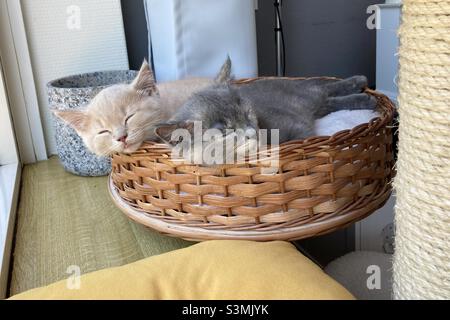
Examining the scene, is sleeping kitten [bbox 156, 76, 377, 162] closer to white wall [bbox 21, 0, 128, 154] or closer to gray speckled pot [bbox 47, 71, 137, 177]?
gray speckled pot [bbox 47, 71, 137, 177]

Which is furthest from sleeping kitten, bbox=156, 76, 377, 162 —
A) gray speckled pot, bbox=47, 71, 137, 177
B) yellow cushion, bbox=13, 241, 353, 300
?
gray speckled pot, bbox=47, 71, 137, 177

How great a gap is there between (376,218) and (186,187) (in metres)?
0.64

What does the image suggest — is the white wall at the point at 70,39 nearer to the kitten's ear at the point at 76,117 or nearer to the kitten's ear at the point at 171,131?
the kitten's ear at the point at 76,117

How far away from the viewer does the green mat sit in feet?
2.66

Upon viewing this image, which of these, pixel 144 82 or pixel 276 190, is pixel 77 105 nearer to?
pixel 144 82

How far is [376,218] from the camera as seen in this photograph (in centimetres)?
117

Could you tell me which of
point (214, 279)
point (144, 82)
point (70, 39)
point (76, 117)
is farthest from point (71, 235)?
point (70, 39)

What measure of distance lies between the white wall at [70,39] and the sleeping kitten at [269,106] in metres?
0.50

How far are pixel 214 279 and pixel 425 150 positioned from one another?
12.1 inches

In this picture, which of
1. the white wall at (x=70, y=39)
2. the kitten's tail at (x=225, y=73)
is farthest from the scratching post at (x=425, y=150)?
the white wall at (x=70, y=39)

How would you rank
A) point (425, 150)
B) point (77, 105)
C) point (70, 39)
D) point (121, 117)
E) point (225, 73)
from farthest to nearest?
point (70, 39) < point (77, 105) < point (225, 73) < point (121, 117) < point (425, 150)

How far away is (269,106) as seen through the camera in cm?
93
